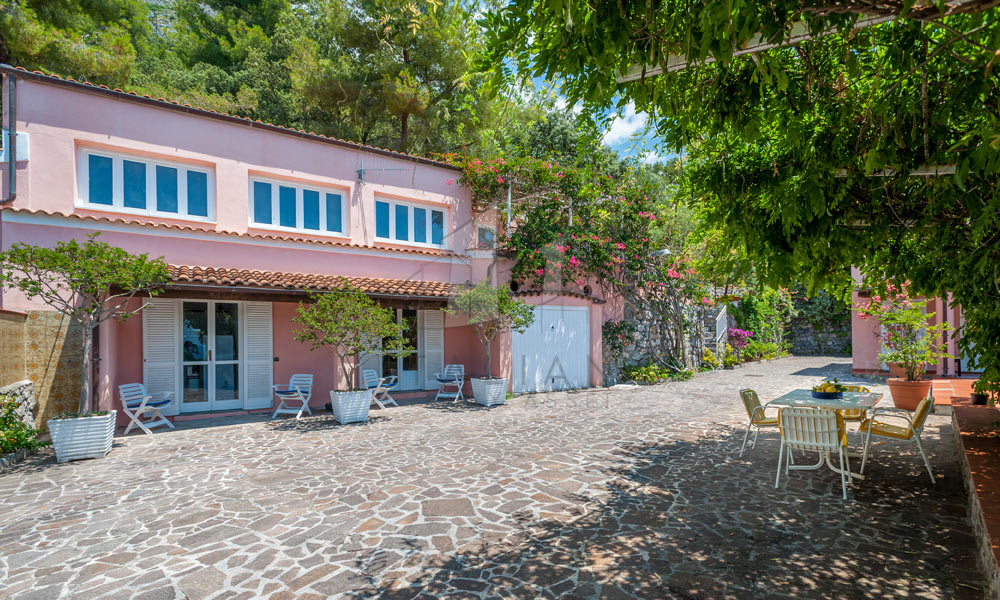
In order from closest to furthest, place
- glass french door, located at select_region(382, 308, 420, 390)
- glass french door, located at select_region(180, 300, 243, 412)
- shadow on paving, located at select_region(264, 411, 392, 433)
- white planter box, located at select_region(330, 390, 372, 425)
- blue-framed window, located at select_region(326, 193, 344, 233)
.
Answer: shadow on paving, located at select_region(264, 411, 392, 433)
white planter box, located at select_region(330, 390, 372, 425)
glass french door, located at select_region(180, 300, 243, 412)
blue-framed window, located at select_region(326, 193, 344, 233)
glass french door, located at select_region(382, 308, 420, 390)

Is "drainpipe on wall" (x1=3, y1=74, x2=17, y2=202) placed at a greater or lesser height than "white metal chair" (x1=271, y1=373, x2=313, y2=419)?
greater

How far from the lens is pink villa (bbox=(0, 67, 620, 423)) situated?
8.34 metres

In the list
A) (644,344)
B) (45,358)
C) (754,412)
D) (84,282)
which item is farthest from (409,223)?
(754,412)

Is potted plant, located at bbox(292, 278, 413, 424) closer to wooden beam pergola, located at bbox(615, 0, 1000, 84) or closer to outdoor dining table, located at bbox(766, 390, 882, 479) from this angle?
outdoor dining table, located at bbox(766, 390, 882, 479)

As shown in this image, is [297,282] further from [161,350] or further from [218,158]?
[218,158]

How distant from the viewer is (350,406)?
30.1 ft

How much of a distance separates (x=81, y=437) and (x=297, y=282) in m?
4.00

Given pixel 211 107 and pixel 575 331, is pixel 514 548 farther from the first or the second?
pixel 211 107

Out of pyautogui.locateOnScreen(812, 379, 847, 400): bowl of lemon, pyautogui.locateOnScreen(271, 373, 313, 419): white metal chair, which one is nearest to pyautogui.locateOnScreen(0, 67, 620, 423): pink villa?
pyautogui.locateOnScreen(271, 373, 313, 419): white metal chair

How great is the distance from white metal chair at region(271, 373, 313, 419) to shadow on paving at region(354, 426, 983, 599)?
651 cm

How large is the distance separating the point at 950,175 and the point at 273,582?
541 centimetres

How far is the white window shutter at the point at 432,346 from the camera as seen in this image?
1284 cm

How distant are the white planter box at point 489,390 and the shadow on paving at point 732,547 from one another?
5.48 m

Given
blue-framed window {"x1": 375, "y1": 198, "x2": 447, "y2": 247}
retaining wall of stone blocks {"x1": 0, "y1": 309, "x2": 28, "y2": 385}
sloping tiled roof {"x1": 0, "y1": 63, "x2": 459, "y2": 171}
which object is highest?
sloping tiled roof {"x1": 0, "y1": 63, "x2": 459, "y2": 171}
